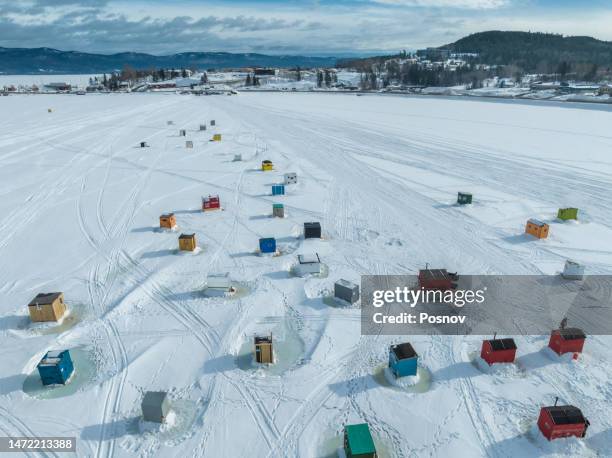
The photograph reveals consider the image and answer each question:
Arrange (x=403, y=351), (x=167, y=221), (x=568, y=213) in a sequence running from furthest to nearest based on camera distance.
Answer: (x=568, y=213) → (x=167, y=221) → (x=403, y=351)

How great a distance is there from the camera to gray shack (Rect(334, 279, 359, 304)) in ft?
42.0

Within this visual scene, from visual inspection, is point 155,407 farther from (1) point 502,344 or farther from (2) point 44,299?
(1) point 502,344

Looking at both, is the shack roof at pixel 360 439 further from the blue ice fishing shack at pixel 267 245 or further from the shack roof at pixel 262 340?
the blue ice fishing shack at pixel 267 245

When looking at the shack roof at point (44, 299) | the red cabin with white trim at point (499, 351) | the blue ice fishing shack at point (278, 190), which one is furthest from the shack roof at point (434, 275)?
the blue ice fishing shack at point (278, 190)

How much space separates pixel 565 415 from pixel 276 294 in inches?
323

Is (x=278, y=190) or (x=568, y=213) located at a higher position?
(x=278, y=190)

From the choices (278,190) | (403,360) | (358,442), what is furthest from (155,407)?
(278,190)

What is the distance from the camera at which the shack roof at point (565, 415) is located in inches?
317

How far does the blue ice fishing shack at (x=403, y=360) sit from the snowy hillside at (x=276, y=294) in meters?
0.40

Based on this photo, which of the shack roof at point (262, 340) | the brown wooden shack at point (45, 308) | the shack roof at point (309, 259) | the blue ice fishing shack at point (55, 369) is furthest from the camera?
the shack roof at point (309, 259)

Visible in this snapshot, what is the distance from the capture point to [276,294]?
13414mm

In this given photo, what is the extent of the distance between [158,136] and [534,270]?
37.0 metres

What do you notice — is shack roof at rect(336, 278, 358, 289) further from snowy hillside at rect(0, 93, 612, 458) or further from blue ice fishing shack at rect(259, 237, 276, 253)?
blue ice fishing shack at rect(259, 237, 276, 253)

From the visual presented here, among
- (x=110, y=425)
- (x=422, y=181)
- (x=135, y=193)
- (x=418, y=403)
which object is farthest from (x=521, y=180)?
(x=110, y=425)
